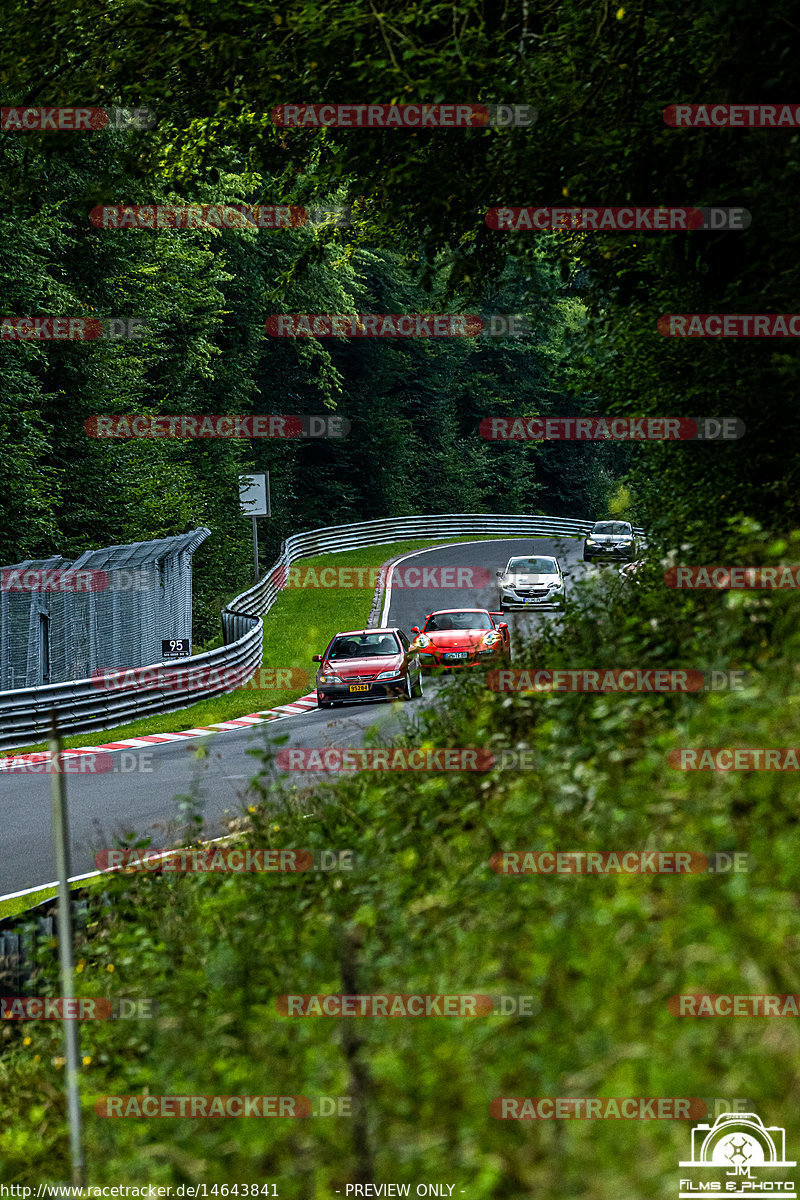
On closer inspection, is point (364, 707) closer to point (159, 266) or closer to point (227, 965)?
point (227, 965)

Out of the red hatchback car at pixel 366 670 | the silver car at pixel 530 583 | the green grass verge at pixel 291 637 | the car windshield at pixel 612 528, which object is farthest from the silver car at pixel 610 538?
the red hatchback car at pixel 366 670

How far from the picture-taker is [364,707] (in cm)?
2336

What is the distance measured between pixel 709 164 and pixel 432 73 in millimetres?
2508

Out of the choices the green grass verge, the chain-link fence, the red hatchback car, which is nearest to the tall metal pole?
the green grass verge

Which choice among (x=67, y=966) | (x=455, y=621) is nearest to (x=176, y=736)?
(x=455, y=621)

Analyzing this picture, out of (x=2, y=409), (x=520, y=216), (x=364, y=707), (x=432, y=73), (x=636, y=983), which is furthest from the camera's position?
(x=2, y=409)

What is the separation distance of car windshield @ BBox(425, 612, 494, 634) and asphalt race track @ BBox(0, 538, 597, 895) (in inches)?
87.1

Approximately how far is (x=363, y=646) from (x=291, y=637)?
11.6 metres

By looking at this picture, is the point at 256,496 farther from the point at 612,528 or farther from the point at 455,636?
the point at 612,528

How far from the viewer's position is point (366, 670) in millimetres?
23281

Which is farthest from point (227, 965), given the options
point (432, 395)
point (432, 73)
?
point (432, 395)

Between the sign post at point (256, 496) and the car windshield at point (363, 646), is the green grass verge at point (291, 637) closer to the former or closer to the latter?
the car windshield at point (363, 646)

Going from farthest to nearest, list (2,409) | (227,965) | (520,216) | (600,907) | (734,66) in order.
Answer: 1. (2,409)
2. (520,216)
3. (734,66)
4. (227,965)
5. (600,907)

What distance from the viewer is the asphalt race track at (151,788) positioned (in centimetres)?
1179
